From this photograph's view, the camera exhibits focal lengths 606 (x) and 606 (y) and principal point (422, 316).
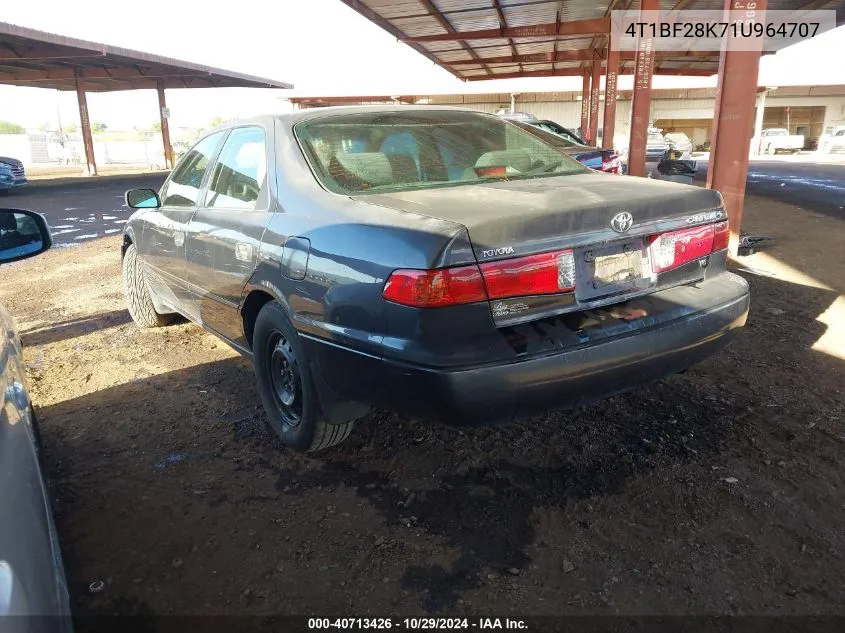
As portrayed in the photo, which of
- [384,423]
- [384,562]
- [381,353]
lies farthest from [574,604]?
[384,423]

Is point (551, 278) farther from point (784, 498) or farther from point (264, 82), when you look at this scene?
point (264, 82)

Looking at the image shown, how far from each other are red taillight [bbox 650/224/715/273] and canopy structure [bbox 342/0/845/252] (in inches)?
182

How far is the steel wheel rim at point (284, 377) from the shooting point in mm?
2824

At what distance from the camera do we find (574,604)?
76.7 inches

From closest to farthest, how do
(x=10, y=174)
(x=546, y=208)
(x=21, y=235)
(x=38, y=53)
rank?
(x=21, y=235)
(x=546, y=208)
(x=10, y=174)
(x=38, y=53)

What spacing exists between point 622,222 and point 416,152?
43.1 inches

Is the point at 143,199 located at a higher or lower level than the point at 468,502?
higher

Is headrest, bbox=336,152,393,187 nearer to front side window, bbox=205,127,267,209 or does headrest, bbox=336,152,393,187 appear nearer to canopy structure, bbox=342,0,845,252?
front side window, bbox=205,127,267,209

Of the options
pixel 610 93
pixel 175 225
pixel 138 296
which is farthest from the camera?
pixel 610 93

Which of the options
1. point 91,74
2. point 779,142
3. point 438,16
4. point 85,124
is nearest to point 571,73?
point 779,142

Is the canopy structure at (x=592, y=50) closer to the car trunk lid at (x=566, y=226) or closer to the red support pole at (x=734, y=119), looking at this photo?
the red support pole at (x=734, y=119)

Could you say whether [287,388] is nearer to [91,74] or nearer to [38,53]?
[38,53]

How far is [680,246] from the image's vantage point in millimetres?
2543

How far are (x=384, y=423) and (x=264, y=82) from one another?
34075mm
